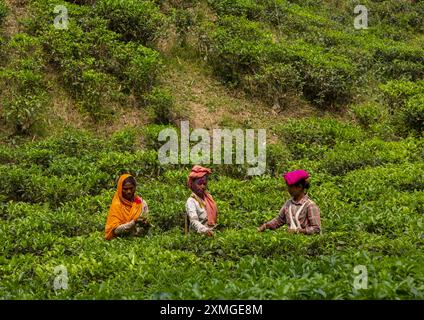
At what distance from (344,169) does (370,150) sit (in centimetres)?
139

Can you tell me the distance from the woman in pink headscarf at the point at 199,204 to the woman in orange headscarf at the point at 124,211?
28.2 inches

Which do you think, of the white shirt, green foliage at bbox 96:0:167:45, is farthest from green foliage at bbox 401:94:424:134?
the white shirt

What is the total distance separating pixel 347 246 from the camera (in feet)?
21.6

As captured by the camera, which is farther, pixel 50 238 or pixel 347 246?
pixel 50 238

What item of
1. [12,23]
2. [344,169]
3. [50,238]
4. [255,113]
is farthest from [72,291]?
[12,23]

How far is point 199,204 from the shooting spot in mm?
7410

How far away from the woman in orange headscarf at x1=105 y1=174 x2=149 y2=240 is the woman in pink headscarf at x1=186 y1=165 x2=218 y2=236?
28.2 inches

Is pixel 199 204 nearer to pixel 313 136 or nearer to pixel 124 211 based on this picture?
pixel 124 211

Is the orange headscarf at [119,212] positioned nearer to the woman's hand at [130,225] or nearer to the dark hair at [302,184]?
the woman's hand at [130,225]

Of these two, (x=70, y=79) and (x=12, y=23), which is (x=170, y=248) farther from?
(x=12, y=23)

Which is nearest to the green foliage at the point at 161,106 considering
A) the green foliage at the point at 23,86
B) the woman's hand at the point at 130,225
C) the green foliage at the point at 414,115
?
the green foliage at the point at 23,86

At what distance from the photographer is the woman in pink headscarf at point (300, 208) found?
6656mm

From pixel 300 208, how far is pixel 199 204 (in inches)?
54.7
